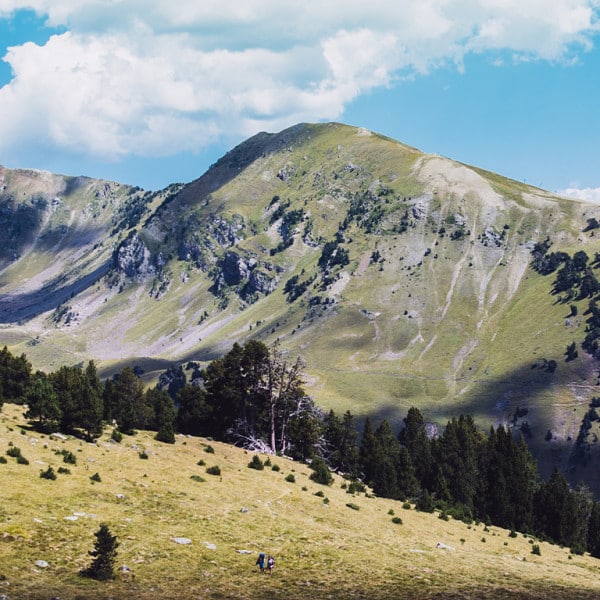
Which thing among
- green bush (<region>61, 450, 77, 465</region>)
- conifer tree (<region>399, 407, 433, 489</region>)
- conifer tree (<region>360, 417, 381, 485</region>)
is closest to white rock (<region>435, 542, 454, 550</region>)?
green bush (<region>61, 450, 77, 465</region>)

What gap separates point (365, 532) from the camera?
4197 centimetres

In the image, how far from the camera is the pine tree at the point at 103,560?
24.5 meters

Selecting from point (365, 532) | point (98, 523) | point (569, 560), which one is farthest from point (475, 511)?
point (98, 523)

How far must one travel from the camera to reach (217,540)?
32.4 metres

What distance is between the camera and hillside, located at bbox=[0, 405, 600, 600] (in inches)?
1019

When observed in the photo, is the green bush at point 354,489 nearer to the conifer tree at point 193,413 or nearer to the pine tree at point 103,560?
the conifer tree at point 193,413

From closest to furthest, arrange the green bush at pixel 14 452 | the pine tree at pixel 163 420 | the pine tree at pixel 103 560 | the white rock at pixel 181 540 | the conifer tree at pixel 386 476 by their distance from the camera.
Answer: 1. the pine tree at pixel 103 560
2. the white rock at pixel 181 540
3. the green bush at pixel 14 452
4. the pine tree at pixel 163 420
5. the conifer tree at pixel 386 476

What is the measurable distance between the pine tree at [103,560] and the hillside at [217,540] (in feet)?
1.26

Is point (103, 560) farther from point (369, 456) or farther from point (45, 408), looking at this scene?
point (369, 456)

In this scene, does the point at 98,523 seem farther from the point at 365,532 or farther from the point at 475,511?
the point at 475,511

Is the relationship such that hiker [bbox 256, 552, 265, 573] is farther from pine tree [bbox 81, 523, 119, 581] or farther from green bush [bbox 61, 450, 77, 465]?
green bush [bbox 61, 450, 77, 465]

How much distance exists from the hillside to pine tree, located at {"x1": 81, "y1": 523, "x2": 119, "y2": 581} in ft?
1.26

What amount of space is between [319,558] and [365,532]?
1044 centimetres

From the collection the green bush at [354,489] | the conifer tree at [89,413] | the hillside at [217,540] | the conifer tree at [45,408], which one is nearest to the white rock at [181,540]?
the hillside at [217,540]
